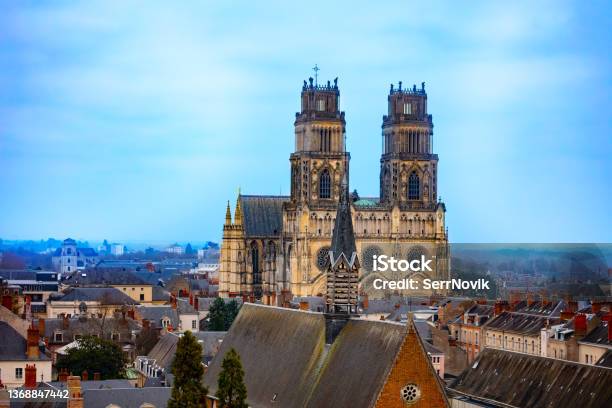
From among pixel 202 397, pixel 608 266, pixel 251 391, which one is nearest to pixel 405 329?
pixel 202 397

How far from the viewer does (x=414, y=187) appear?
174 m

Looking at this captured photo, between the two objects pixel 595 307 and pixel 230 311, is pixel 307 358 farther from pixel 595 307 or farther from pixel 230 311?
pixel 230 311

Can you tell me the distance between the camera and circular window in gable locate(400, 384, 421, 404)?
56031 mm

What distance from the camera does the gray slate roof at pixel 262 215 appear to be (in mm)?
174125

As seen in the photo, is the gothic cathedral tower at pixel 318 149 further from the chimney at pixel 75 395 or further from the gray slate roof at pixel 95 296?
the chimney at pixel 75 395

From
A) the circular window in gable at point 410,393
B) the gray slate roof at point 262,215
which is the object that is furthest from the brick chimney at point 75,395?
the gray slate roof at point 262,215

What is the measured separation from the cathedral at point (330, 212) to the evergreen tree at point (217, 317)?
2671cm

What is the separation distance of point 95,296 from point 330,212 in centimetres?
2880

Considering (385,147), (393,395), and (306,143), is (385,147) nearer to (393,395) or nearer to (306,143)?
(306,143)

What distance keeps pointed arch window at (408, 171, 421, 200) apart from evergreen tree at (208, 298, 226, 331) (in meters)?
41.5

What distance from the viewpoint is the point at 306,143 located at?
559ft

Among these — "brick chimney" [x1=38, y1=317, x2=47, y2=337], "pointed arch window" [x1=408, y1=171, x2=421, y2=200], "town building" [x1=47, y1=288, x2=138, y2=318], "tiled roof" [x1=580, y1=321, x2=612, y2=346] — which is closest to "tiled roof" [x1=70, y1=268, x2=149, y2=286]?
"town building" [x1=47, y1=288, x2=138, y2=318]

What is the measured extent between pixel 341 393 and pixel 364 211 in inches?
4427

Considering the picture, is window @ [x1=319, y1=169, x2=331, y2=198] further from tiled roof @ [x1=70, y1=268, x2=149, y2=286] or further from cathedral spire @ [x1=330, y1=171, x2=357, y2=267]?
cathedral spire @ [x1=330, y1=171, x2=357, y2=267]
